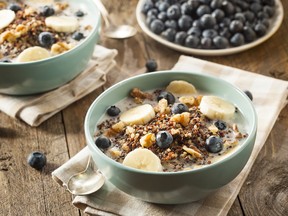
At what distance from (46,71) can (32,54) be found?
0.07 metres

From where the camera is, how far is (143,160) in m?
1.42

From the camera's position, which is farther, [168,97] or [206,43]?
[206,43]

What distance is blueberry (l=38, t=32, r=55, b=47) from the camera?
1.98 meters

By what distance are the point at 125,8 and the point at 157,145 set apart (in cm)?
131

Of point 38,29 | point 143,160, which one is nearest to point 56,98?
point 38,29

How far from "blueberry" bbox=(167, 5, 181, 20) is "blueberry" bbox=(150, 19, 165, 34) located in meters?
0.06

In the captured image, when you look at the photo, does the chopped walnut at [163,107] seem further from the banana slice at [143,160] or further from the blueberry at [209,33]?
the blueberry at [209,33]

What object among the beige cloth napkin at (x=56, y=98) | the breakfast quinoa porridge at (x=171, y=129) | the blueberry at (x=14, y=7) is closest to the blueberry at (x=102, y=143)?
the breakfast quinoa porridge at (x=171, y=129)

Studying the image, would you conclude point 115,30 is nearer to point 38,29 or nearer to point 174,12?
point 174,12

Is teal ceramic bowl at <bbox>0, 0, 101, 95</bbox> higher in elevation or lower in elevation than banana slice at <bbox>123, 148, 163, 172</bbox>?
lower

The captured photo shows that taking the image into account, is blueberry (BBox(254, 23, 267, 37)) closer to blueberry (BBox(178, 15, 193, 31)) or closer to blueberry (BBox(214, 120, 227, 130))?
blueberry (BBox(178, 15, 193, 31))

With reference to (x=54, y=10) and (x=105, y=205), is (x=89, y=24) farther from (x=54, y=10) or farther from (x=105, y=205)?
(x=105, y=205)

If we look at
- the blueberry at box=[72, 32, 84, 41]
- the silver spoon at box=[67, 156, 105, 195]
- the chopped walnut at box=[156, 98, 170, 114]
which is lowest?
the silver spoon at box=[67, 156, 105, 195]

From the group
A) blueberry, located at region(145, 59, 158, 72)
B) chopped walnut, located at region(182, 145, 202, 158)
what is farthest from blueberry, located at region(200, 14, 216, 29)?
chopped walnut, located at region(182, 145, 202, 158)
